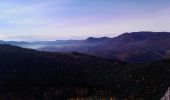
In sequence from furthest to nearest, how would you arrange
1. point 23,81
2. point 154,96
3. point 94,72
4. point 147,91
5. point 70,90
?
point 94,72 < point 23,81 < point 70,90 < point 147,91 < point 154,96

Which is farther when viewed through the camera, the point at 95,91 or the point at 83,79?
the point at 83,79

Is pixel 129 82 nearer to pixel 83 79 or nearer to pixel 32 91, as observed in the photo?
pixel 83 79

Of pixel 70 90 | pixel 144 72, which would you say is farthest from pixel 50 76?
pixel 144 72

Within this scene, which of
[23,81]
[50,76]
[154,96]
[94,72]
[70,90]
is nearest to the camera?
[154,96]

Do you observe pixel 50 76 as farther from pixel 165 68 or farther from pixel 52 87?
pixel 165 68

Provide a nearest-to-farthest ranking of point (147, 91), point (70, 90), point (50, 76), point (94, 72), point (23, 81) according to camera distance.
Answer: point (147, 91)
point (70, 90)
point (23, 81)
point (50, 76)
point (94, 72)

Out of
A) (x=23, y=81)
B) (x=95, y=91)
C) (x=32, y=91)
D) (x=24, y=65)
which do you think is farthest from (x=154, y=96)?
(x=24, y=65)
